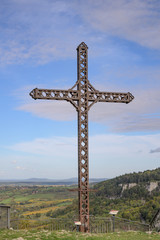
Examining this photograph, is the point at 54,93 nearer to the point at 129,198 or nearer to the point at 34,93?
the point at 34,93

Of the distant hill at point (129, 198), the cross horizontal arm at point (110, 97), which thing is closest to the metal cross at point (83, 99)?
the cross horizontal arm at point (110, 97)

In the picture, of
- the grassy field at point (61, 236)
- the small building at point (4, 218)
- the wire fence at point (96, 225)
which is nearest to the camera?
the grassy field at point (61, 236)

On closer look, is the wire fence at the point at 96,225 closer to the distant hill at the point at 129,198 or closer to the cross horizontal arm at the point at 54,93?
the cross horizontal arm at the point at 54,93

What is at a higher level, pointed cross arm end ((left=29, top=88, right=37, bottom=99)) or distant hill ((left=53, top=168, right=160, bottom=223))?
pointed cross arm end ((left=29, top=88, right=37, bottom=99))

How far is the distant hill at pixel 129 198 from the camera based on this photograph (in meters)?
53.1

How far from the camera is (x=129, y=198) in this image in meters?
72.1

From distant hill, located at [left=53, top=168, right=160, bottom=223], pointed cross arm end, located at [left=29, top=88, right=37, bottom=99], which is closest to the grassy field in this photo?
pointed cross arm end, located at [left=29, top=88, right=37, bottom=99]

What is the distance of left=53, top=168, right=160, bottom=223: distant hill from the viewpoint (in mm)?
53062

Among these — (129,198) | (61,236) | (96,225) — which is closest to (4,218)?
(61,236)

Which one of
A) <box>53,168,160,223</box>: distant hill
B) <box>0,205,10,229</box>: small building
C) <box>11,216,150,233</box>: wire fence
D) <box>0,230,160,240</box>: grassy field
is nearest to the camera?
<box>0,230,160,240</box>: grassy field

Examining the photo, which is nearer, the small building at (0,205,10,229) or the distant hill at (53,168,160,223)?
the small building at (0,205,10,229)

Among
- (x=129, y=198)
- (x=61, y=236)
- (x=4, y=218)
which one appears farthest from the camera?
(x=129, y=198)

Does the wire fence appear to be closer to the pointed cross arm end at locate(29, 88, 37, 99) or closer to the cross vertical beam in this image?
the cross vertical beam

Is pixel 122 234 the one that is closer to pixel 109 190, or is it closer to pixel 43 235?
pixel 43 235
